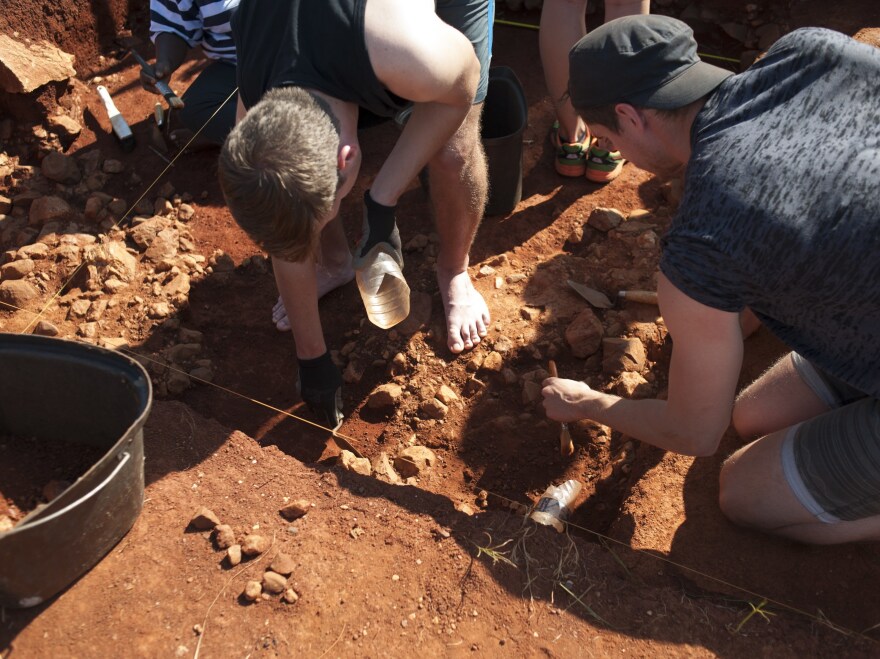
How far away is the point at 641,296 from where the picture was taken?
2.96 meters

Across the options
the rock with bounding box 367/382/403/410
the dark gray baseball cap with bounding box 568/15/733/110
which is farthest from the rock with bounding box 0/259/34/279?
the dark gray baseball cap with bounding box 568/15/733/110

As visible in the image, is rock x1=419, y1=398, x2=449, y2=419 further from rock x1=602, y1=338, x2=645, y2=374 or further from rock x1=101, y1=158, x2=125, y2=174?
rock x1=101, y1=158, x2=125, y2=174

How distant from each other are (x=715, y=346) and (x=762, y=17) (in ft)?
10.2

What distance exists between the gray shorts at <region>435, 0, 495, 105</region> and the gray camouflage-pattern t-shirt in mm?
1072

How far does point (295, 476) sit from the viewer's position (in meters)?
2.32

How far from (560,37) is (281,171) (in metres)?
2.02

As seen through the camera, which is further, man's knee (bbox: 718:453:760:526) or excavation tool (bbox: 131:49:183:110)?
excavation tool (bbox: 131:49:183:110)

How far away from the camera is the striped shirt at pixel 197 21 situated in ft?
11.2

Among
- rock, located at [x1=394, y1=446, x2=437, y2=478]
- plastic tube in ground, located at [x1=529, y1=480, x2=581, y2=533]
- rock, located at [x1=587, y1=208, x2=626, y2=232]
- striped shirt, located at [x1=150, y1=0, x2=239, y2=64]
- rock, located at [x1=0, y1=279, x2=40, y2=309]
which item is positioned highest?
striped shirt, located at [x1=150, y1=0, x2=239, y2=64]

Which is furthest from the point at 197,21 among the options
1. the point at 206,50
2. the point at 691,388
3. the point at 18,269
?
the point at 691,388

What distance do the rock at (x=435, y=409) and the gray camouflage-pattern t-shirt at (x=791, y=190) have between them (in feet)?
4.10

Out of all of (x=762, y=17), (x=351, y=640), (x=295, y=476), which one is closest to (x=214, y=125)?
(x=295, y=476)

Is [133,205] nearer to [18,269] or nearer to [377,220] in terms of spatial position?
[18,269]

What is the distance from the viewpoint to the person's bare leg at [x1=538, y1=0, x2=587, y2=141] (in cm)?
A: 328
